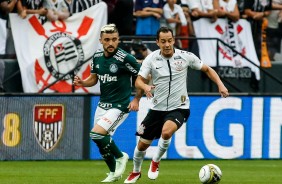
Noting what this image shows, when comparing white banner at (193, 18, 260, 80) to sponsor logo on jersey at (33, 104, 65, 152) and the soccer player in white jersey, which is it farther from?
the soccer player in white jersey

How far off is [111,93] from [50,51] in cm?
515

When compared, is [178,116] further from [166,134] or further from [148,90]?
[148,90]

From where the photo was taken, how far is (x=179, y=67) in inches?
531

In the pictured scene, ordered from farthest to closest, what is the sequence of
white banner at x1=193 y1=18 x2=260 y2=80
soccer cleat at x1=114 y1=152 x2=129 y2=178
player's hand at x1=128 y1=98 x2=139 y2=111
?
white banner at x1=193 y1=18 x2=260 y2=80, soccer cleat at x1=114 y1=152 x2=129 y2=178, player's hand at x1=128 y1=98 x2=139 y2=111

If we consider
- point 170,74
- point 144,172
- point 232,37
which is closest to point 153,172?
point 170,74

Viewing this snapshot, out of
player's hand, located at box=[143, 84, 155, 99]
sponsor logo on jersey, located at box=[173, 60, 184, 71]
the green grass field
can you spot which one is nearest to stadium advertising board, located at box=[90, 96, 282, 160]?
the green grass field

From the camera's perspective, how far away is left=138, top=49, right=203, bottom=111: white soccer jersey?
44.0 feet

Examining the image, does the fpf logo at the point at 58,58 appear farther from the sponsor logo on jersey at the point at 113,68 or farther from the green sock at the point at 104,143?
the green sock at the point at 104,143

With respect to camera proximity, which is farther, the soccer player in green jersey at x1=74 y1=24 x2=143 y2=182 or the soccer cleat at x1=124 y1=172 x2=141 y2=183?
the soccer player in green jersey at x1=74 y1=24 x2=143 y2=182

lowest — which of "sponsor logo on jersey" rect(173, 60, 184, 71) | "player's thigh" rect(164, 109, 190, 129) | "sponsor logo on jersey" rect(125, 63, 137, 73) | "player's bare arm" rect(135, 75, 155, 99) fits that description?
"player's thigh" rect(164, 109, 190, 129)

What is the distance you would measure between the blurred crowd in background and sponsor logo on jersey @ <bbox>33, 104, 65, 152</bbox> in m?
1.42

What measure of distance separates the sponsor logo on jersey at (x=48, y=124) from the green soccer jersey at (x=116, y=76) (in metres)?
4.44

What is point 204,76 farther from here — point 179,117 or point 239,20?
point 179,117

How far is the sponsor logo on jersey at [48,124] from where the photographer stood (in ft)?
59.4
